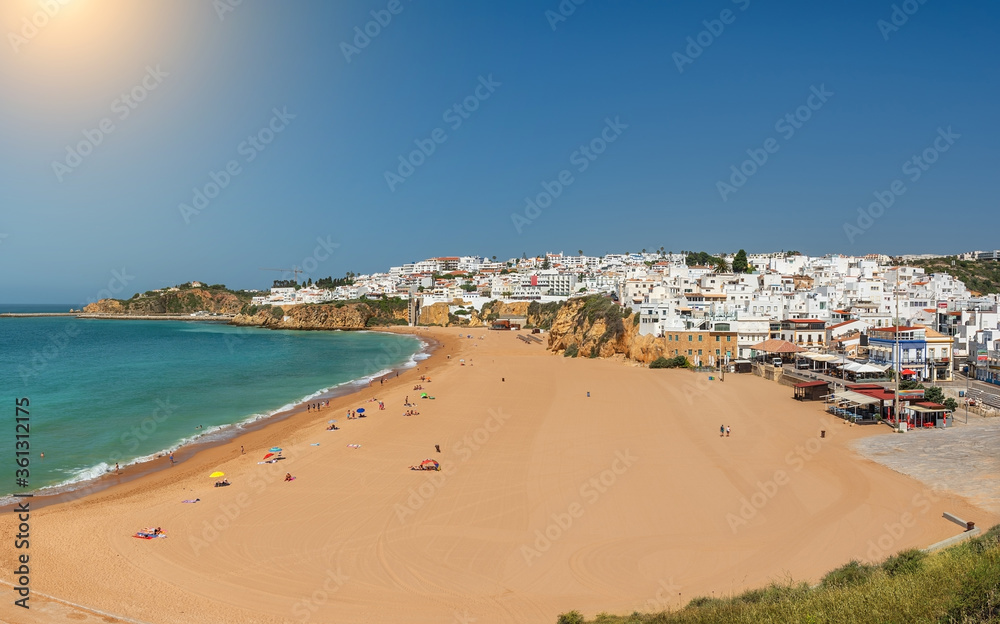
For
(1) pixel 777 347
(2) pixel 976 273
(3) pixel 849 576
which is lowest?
(3) pixel 849 576

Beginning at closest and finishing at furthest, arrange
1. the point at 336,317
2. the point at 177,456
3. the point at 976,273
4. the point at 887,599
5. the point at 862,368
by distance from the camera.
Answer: the point at 887,599 < the point at 177,456 < the point at 862,368 < the point at 976,273 < the point at 336,317

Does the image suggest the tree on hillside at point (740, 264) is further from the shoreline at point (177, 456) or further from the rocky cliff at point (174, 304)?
the rocky cliff at point (174, 304)

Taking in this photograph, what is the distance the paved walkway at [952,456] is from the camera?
14633mm

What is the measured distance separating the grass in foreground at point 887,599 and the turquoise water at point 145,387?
18821 millimetres

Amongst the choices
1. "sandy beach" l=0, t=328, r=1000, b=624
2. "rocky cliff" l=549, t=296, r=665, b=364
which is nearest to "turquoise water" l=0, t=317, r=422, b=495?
"sandy beach" l=0, t=328, r=1000, b=624

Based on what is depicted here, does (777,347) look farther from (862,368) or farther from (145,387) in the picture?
(145,387)

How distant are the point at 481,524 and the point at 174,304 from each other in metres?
146

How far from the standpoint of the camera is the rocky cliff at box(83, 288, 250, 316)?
5313 inches

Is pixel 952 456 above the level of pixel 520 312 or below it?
below

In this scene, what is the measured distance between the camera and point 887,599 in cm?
649

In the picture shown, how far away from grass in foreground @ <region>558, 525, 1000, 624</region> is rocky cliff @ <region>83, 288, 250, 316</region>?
145 m

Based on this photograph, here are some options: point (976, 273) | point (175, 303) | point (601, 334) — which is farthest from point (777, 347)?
point (175, 303)

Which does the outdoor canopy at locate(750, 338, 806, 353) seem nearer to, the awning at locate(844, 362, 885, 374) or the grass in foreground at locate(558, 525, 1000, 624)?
the awning at locate(844, 362, 885, 374)

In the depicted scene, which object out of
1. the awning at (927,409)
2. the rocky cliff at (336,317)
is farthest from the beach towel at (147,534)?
the rocky cliff at (336,317)
